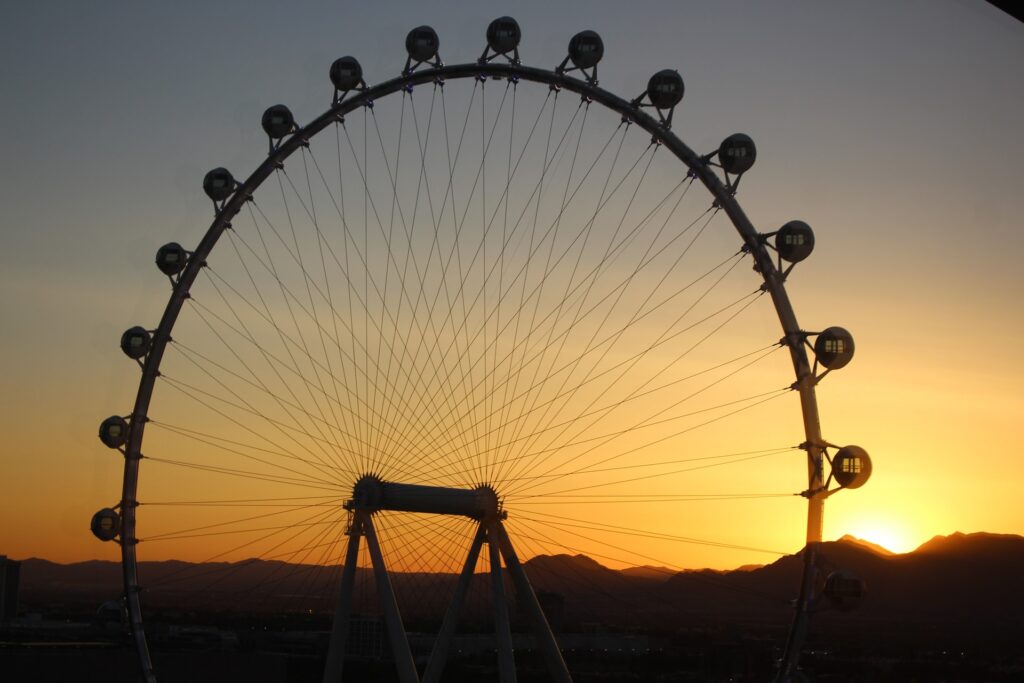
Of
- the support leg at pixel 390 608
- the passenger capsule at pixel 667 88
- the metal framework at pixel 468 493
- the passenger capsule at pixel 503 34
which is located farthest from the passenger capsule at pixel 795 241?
the support leg at pixel 390 608

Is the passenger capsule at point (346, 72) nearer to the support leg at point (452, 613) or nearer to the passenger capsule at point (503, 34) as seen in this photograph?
the passenger capsule at point (503, 34)

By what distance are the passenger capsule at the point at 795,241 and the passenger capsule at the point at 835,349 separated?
154 cm

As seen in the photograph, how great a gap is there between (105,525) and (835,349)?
50.8 feet

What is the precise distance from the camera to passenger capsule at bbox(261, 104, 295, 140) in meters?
30.3

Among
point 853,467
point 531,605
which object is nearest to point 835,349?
point 853,467

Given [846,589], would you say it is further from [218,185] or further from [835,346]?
[218,185]

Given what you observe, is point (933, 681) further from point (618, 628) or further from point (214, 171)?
point (214, 171)

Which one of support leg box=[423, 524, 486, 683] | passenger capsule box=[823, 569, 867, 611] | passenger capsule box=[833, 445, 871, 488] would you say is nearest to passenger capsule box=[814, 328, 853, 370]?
passenger capsule box=[833, 445, 871, 488]

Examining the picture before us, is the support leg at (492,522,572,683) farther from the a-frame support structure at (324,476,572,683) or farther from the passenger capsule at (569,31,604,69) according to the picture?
the passenger capsule at (569,31,604,69)

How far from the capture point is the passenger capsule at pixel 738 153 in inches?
1016

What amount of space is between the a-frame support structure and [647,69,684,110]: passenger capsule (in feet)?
27.1

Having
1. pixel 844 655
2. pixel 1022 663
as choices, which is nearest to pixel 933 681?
pixel 844 655

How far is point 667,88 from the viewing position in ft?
87.0

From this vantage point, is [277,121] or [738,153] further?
[277,121]
